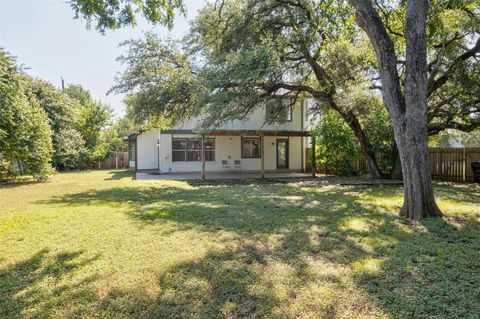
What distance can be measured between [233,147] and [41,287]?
16.9m

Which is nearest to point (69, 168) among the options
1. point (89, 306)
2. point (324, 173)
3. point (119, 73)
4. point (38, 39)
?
point (38, 39)

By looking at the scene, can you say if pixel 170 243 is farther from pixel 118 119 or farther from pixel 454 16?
pixel 118 119

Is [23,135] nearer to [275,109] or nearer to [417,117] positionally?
[275,109]

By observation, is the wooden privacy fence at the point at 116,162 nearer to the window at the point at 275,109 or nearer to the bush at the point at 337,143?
the window at the point at 275,109

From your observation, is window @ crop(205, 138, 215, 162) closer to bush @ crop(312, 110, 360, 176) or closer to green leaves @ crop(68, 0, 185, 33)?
bush @ crop(312, 110, 360, 176)

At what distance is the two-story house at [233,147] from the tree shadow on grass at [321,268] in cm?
1216

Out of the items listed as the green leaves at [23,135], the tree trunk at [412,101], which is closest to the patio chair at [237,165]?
the green leaves at [23,135]

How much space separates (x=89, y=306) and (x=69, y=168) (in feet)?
81.0

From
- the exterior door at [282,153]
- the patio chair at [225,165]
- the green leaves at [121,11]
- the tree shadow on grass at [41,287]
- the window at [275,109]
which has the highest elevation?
the green leaves at [121,11]

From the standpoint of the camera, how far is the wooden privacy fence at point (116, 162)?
28.7 meters

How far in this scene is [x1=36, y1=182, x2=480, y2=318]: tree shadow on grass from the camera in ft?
9.83

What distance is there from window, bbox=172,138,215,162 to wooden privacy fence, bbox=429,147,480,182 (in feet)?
38.2

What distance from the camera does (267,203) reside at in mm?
8305

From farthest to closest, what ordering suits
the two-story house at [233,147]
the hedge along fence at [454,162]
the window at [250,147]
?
the window at [250,147] → the two-story house at [233,147] → the hedge along fence at [454,162]
